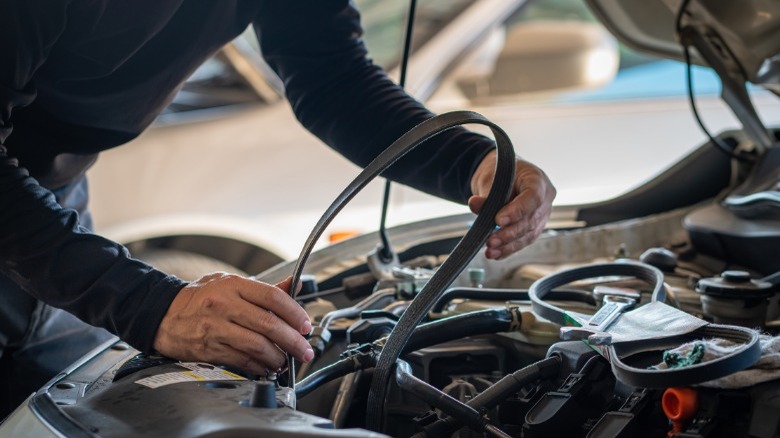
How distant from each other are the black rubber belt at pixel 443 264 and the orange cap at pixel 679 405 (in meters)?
0.25

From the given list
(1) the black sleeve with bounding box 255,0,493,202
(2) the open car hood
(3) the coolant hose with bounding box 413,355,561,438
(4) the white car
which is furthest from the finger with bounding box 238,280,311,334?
(4) the white car

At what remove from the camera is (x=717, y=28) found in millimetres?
1568

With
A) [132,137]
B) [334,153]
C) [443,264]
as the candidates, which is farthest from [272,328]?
[334,153]

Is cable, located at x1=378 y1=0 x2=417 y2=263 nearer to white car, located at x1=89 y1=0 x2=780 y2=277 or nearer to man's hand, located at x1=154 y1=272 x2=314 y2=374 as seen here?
man's hand, located at x1=154 y1=272 x2=314 y2=374

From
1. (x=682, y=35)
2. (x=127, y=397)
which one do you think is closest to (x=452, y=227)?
(x=682, y=35)

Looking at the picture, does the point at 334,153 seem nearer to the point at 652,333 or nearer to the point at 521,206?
the point at 521,206

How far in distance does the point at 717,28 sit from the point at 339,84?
67 centimetres

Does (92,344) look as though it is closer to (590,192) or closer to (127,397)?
(127,397)

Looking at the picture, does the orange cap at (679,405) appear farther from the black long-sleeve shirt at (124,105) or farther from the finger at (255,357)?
the black long-sleeve shirt at (124,105)

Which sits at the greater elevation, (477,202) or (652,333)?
(477,202)

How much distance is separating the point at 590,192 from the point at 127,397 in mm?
1560

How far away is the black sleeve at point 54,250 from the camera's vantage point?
95 cm

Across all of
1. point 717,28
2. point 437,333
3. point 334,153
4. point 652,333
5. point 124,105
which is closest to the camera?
point 652,333

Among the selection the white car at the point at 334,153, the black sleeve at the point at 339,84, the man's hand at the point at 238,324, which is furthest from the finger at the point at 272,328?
the white car at the point at 334,153
